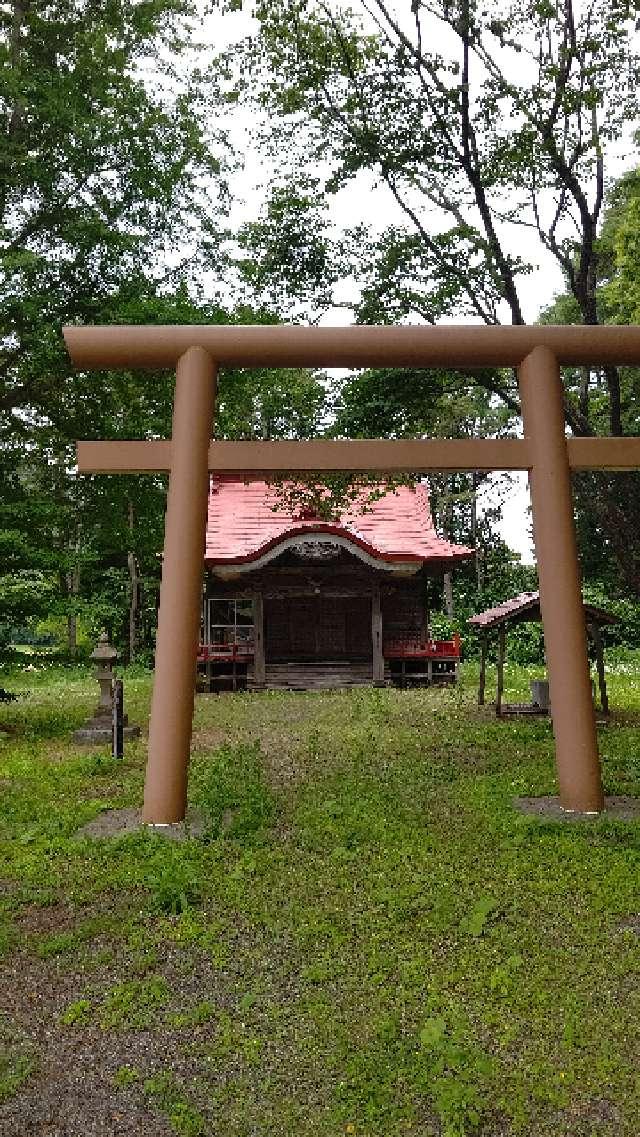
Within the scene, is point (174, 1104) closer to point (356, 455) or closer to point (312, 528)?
point (356, 455)

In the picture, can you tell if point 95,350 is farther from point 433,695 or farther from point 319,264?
point 433,695

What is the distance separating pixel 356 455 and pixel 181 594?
180 cm

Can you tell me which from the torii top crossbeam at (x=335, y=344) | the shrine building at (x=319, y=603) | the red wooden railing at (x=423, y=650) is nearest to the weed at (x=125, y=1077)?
the torii top crossbeam at (x=335, y=344)

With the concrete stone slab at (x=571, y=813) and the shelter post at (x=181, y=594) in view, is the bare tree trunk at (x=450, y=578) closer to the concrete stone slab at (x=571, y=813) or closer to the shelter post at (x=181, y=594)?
the concrete stone slab at (x=571, y=813)

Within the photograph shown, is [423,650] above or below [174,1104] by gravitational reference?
above

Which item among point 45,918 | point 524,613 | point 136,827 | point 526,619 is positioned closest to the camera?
point 45,918

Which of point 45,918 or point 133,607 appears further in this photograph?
point 133,607

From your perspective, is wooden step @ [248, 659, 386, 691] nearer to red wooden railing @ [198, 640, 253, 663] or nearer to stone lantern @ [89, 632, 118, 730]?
red wooden railing @ [198, 640, 253, 663]

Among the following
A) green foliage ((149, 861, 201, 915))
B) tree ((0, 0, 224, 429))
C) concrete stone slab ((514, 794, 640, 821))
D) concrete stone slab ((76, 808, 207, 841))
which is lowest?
green foliage ((149, 861, 201, 915))

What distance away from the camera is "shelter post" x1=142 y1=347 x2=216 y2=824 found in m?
5.98

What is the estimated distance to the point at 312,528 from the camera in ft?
55.7

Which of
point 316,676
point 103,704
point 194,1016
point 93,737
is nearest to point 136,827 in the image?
point 194,1016

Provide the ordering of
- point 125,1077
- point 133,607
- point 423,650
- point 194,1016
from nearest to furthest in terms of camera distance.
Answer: point 125,1077 → point 194,1016 → point 423,650 → point 133,607

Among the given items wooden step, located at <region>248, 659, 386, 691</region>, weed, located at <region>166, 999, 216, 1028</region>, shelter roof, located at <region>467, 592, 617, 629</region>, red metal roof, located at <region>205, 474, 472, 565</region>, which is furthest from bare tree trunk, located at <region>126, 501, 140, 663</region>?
weed, located at <region>166, 999, 216, 1028</region>
